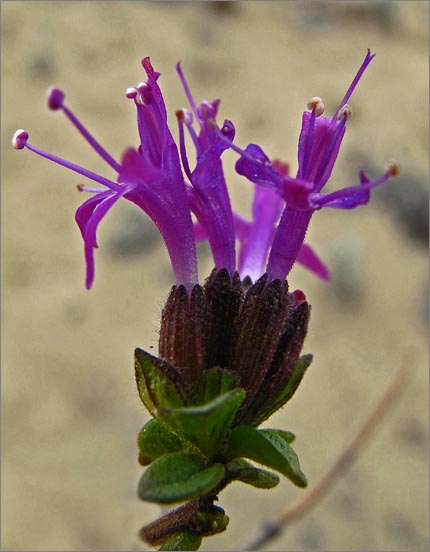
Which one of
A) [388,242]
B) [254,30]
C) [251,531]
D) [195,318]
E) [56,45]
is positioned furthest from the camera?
[254,30]

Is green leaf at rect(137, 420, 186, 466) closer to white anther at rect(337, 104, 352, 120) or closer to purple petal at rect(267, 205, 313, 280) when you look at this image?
purple petal at rect(267, 205, 313, 280)

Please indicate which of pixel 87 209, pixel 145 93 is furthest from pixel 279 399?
pixel 145 93

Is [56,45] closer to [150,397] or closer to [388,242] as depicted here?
[388,242]

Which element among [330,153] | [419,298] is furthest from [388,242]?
[330,153]

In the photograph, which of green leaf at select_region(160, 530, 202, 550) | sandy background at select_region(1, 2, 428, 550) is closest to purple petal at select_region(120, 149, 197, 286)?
green leaf at select_region(160, 530, 202, 550)

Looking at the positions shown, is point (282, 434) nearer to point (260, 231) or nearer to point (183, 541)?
point (183, 541)

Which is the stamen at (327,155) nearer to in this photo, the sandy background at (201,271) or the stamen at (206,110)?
the stamen at (206,110)
